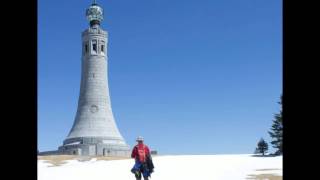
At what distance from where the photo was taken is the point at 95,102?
7381cm

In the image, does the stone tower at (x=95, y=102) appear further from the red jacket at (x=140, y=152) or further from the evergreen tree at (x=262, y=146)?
the red jacket at (x=140, y=152)

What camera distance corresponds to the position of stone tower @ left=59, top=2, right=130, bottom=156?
6947 centimetres

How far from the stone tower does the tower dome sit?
0.15 metres

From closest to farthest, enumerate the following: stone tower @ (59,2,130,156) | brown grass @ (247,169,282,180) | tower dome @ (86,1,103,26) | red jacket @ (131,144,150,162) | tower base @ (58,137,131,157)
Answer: red jacket @ (131,144,150,162), brown grass @ (247,169,282,180), tower base @ (58,137,131,157), stone tower @ (59,2,130,156), tower dome @ (86,1,103,26)

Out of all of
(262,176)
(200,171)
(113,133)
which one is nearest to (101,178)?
(200,171)

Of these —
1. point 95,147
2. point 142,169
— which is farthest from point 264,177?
point 95,147

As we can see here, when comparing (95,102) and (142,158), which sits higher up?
(95,102)

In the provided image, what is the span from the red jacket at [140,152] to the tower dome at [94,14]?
64473 millimetres

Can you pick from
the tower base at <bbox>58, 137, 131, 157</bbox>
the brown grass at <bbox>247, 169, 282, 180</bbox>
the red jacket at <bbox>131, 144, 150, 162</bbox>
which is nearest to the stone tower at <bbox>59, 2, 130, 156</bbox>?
the tower base at <bbox>58, 137, 131, 157</bbox>

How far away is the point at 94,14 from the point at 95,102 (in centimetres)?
1402

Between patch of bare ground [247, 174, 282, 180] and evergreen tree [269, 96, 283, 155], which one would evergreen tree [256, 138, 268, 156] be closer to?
evergreen tree [269, 96, 283, 155]

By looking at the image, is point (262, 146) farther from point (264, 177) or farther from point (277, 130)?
point (264, 177)

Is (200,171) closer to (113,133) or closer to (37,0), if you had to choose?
(37,0)
